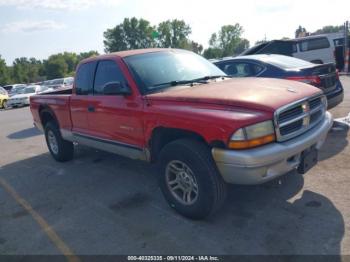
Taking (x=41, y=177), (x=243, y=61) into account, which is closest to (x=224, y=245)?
(x=41, y=177)

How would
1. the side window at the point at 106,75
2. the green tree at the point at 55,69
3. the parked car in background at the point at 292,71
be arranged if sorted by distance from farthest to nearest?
the green tree at the point at 55,69 < the parked car in background at the point at 292,71 < the side window at the point at 106,75

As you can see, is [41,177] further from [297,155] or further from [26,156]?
[297,155]

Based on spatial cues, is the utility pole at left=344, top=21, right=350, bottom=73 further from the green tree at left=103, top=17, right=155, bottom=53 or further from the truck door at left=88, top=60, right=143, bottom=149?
the green tree at left=103, top=17, right=155, bottom=53

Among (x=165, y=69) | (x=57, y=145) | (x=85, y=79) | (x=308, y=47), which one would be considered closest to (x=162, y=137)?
(x=165, y=69)

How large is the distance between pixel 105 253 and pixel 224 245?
118 centimetres

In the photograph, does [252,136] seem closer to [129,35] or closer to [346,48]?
[346,48]

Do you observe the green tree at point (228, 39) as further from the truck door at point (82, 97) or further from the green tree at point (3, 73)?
the truck door at point (82, 97)

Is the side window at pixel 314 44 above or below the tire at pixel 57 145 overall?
above

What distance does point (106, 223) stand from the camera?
400 centimetres

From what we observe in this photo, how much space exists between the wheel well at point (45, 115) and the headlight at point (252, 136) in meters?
4.52

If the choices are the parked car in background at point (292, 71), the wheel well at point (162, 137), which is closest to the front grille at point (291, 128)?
the wheel well at point (162, 137)

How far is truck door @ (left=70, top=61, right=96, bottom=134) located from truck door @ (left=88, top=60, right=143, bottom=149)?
0.47 feet

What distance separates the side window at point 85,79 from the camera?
17.8ft

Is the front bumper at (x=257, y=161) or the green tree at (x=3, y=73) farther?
the green tree at (x=3, y=73)
